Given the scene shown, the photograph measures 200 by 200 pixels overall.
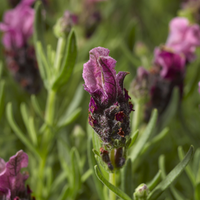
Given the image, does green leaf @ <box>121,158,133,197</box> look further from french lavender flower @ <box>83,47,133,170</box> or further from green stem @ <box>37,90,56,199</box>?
green stem @ <box>37,90,56,199</box>

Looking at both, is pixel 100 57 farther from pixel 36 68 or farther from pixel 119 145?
pixel 36 68

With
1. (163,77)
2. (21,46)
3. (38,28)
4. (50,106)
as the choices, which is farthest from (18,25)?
(163,77)

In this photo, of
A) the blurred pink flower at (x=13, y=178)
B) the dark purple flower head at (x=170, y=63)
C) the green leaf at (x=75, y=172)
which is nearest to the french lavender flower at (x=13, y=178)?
the blurred pink flower at (x=13, y=178)

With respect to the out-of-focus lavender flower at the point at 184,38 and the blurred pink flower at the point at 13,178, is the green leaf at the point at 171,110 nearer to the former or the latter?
the out-of-focus lavender flower at the point at 184,38

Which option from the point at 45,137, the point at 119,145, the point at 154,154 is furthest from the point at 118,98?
the point at 154,154

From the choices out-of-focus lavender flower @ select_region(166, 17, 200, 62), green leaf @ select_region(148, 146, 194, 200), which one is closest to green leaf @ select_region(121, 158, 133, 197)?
green leaf @ select_region(148, 146, 194, 200)

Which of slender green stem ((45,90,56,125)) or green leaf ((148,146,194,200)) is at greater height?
slender green stem ((45,90,56,125))

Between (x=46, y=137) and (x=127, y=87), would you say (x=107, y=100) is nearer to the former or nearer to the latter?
(x=46, y=137)
